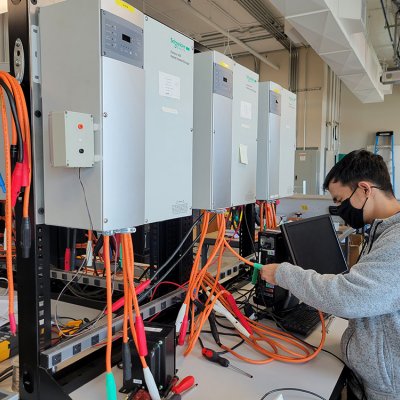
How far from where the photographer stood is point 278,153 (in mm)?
2172

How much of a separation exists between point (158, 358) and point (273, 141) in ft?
4.51

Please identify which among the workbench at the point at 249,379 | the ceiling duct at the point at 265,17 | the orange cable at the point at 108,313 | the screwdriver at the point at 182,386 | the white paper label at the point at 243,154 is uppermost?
the ceiling duct at the point at 265,17

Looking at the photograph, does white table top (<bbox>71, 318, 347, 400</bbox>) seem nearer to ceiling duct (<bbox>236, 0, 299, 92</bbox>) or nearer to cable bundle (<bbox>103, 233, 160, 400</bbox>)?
cable bundle (<bbox>103, 233, 160, 400</bbox>)

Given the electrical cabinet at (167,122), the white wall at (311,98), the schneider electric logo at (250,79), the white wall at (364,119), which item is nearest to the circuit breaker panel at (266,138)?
the schneider electric logo at (250,79)

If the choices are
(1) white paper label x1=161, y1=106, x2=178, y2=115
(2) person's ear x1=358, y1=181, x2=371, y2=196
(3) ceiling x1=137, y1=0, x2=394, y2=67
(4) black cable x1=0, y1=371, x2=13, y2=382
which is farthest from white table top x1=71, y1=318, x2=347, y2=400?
(3) ceiling x1=137, y1=0, x2=394, y2=67

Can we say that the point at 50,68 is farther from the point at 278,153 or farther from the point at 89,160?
the point at 278,153

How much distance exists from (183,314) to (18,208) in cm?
70

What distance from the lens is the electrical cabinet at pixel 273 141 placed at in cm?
205

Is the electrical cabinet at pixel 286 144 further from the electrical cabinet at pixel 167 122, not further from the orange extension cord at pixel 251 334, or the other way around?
the electrical cabinet at pixel 167 122

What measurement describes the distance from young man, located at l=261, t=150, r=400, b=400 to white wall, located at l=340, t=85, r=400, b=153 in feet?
22.8

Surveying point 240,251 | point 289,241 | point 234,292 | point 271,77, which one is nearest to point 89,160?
point 289,241

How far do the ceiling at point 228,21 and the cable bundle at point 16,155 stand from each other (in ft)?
12.1

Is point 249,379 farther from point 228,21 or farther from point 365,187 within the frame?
point 228,21

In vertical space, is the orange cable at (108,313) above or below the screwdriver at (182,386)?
above
